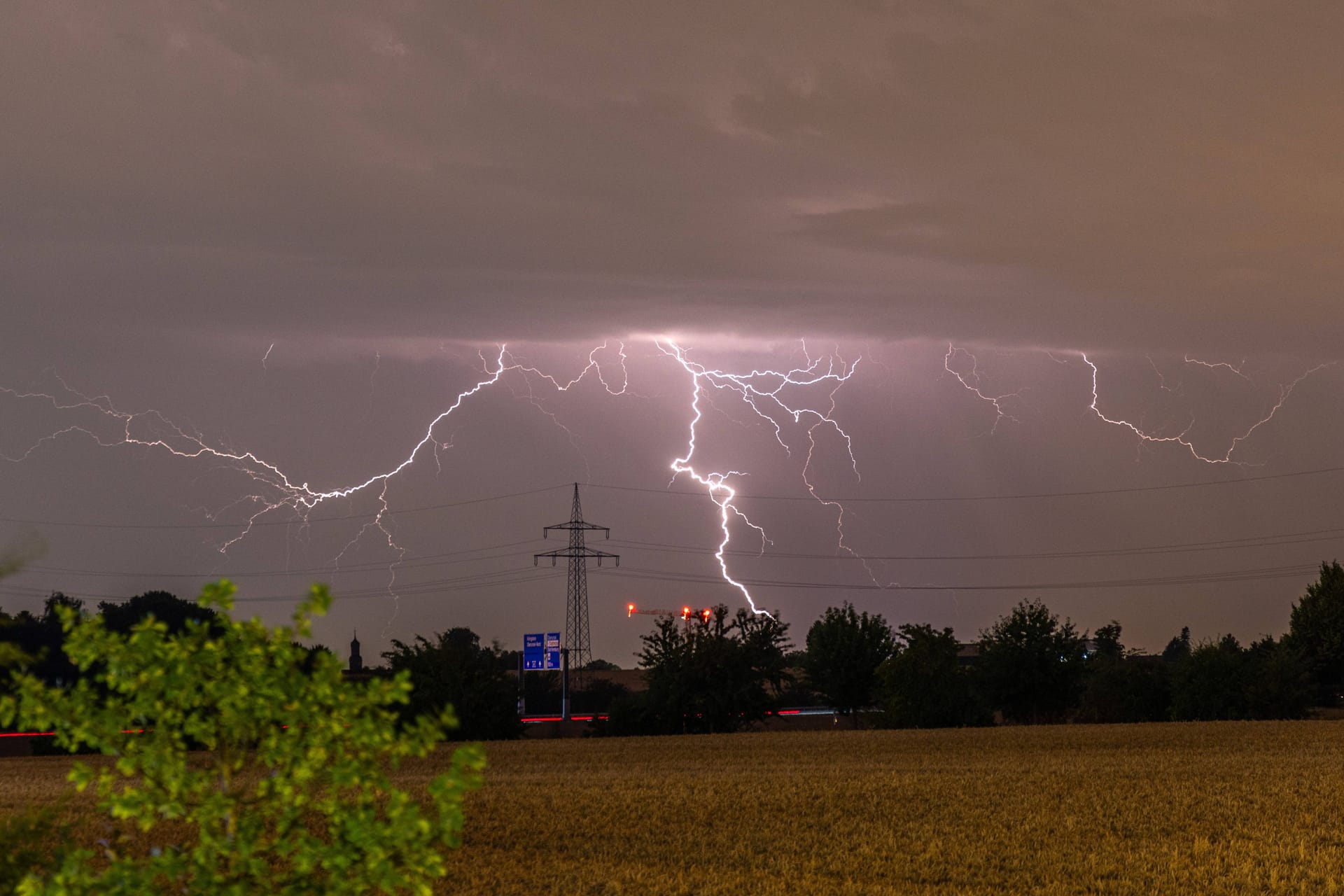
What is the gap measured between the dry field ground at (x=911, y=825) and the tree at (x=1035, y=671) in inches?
894

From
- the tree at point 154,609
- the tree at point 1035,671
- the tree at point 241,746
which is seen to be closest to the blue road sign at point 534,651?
the tree at point 154,609

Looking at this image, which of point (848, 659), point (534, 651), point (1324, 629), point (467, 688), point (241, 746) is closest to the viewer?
point (241, 746)

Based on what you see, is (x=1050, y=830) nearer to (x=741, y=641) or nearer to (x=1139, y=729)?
(x=1139, y=729)

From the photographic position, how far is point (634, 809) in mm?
19609

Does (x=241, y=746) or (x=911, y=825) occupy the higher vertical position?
(x=241, y=746)

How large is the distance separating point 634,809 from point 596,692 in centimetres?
6079

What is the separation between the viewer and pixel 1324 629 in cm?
7038

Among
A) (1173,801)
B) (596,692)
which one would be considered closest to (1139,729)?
(1173,801)

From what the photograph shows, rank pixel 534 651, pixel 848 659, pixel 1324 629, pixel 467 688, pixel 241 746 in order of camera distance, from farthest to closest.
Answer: pixel 534 651, pixel 1324 629, pixel 848 659, pixel 467 688, pixel 241 746

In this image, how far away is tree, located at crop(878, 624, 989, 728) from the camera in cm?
4725

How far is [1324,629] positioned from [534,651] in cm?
4956

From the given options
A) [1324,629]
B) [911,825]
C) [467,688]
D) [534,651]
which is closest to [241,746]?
[911,825]

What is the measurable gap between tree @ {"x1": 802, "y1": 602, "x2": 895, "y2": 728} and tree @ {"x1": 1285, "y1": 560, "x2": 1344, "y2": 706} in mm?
27493

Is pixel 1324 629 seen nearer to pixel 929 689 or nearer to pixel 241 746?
pixel 929 689
